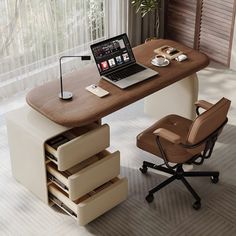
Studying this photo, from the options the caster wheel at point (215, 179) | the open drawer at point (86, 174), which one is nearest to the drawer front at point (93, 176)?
the open drawer at point (86, 174)

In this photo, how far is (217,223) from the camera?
362 centimetres

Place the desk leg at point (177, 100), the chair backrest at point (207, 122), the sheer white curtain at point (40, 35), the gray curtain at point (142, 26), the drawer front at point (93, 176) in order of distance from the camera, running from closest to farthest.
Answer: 1. the chair backrest at point (207, 122)
2. the drawer front at point (93, 176)
3. the desk leg at point (177, 100)
4. the sheer white curtain at point (40, 35)
5. the gray curtain at point (142, 26)

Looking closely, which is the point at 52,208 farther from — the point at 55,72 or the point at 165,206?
the point at 55,72

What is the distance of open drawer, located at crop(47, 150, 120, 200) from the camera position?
3.42m

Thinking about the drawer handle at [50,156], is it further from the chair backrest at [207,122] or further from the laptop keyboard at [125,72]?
the chair backrest at [207,122]

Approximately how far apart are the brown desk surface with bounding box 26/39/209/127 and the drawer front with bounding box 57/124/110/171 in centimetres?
10

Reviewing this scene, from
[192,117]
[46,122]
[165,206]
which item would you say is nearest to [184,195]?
[165,206]

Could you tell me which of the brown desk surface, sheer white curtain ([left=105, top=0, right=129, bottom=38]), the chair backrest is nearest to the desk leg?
the brown desk surface

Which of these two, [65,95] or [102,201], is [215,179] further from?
[65,95]

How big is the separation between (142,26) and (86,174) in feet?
8.67

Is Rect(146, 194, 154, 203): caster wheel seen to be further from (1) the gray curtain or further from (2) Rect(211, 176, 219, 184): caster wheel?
(1) the gray curtain

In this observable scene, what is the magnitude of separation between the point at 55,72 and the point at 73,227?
204 cm

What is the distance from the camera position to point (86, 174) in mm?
3443

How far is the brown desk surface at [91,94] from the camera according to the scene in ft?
11.2
